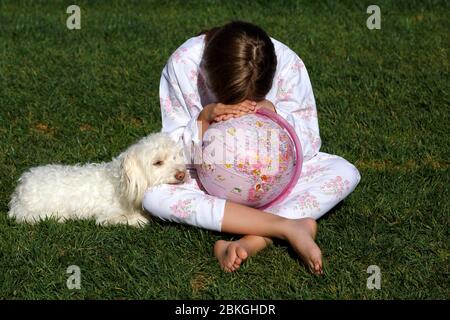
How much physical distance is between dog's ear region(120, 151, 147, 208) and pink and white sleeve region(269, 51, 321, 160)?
2.97 feet

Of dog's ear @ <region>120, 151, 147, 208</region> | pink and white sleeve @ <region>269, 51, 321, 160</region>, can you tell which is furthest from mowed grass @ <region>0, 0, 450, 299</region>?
pink and white sleeve @ <region>269, 51, 321, 160</region>

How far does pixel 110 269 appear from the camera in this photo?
371 cm

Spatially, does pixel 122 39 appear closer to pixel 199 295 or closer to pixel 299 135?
pixel 299 135

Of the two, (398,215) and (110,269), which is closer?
(110,269)

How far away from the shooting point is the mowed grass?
3.63m

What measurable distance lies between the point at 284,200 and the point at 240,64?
764 mm

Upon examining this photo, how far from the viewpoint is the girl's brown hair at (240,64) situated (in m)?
4.09

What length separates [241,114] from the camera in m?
4.07

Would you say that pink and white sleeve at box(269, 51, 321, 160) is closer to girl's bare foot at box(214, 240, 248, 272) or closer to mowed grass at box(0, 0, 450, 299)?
mowed grass at box(0, 0, 450, 299)

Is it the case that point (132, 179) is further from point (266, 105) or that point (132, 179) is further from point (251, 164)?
point (266, 105)

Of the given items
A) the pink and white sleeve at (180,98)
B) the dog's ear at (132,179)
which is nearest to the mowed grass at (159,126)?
the dog's ear at (132,179)

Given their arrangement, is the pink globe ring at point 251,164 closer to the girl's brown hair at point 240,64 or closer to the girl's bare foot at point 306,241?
the girl's brown hair at point 240,64

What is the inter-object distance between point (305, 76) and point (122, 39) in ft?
11.4

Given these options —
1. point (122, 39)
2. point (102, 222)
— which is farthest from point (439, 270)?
point (122, 39)
